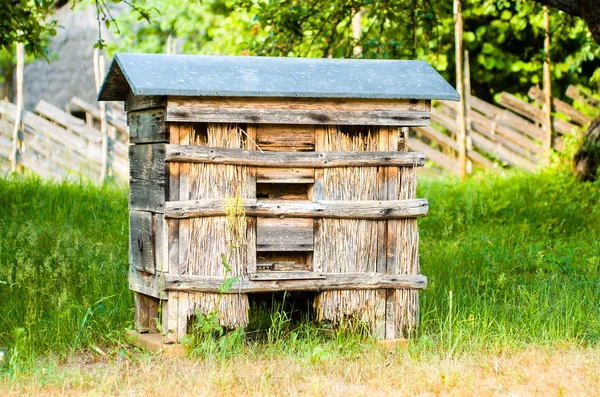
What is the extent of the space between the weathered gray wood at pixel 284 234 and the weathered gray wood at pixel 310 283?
0.74 ft

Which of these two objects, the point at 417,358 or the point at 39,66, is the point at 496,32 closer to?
the point at 39,66

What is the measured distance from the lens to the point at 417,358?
5.20 meters

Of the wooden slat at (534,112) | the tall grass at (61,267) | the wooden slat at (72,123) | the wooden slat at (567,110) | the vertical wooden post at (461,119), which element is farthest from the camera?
the wooden slat at (534,112)

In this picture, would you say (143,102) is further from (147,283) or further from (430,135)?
(430,135)

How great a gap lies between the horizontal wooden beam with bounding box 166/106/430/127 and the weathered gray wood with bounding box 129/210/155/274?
0.79 meters

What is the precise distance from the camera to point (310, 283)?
541 cm

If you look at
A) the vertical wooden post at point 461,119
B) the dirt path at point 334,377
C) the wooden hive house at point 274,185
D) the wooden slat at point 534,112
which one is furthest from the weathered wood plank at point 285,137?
the wooden slat at point 534,112

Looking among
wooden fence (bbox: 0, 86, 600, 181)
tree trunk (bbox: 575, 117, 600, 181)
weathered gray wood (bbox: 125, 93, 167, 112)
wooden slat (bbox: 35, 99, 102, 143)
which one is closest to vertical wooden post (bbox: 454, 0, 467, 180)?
wooden fence (bbox: 0, 86, 600, 181)

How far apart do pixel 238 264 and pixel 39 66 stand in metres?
15.6

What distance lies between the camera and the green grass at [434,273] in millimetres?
5613

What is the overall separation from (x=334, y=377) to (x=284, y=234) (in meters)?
1.04

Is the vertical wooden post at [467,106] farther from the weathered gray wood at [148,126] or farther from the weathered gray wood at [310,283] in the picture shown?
the weathered gray wood at [148,126]

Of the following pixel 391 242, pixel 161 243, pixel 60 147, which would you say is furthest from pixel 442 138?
pixel 161 243

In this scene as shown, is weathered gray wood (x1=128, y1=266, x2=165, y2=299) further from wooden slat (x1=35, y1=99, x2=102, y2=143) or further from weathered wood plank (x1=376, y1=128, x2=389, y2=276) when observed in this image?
wooden slat (x1=35, y1=99, x2=102, y2=143)
